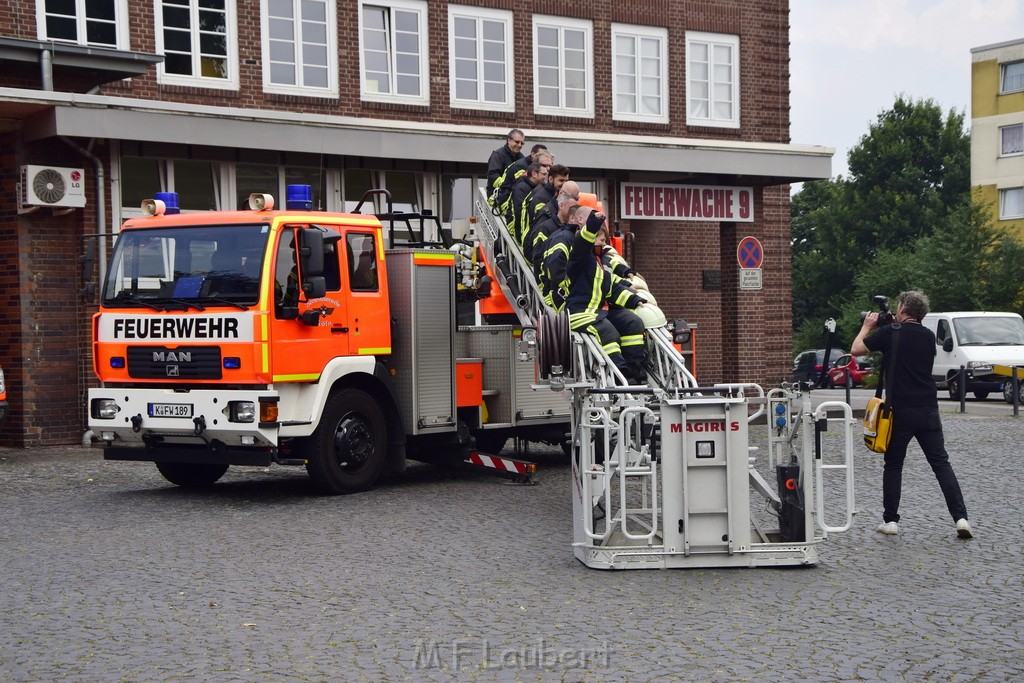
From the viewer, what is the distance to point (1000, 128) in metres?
54.4

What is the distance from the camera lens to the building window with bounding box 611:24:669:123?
2370cm

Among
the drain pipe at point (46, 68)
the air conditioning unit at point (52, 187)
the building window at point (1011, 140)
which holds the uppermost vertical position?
the building window at point (1011, 140)

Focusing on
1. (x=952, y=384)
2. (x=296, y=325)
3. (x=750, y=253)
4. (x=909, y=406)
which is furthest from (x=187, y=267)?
(x=952, y=384)

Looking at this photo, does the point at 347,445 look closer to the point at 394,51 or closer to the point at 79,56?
the point at 79,56

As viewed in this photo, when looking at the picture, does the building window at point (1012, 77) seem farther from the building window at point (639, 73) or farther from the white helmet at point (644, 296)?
the white helmet at point (644, 296)

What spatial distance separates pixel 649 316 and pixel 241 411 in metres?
3.83

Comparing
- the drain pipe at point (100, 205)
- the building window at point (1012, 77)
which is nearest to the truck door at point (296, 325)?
the drain pipe at point (100, 205)

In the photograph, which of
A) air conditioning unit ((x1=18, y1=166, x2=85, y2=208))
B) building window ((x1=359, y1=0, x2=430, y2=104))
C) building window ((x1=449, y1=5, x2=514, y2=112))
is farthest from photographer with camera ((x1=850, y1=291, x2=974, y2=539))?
building window ((x1=449, y1=5, x2=514, y2=112))

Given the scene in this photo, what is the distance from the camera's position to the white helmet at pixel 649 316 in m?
12.6

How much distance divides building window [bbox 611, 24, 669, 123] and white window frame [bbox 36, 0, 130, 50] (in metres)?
8.55

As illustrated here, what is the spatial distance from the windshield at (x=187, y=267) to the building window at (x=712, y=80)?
45.4 ft

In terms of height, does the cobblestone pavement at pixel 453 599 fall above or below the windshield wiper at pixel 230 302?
below

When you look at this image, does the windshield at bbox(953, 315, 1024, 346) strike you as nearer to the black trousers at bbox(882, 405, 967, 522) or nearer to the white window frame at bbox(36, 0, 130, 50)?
the white window frame at bbox(36, 0, 130, 50)

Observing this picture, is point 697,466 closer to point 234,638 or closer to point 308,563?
point 308,563
